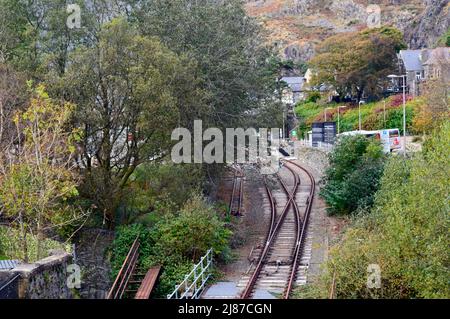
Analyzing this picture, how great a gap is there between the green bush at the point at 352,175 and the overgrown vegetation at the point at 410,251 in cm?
704

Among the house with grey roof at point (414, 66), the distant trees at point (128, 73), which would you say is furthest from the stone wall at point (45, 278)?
the house with grey roof at point (414, 66)

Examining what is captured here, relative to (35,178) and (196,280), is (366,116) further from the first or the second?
(35,178)

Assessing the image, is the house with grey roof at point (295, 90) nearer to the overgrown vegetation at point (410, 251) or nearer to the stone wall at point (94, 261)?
the stone wall at point (94, 261)

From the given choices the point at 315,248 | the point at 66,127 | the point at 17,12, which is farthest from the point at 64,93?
the point at 315,248

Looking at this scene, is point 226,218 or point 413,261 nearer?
point 413,261

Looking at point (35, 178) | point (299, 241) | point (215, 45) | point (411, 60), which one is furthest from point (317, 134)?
point (35, 178)

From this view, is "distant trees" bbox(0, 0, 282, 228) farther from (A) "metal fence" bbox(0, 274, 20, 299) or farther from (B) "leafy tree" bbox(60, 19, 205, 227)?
(A) "metal fence" bbox(0, 274, 20, 299)

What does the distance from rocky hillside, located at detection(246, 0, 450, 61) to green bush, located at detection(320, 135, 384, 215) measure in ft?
260

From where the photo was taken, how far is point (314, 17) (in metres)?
138

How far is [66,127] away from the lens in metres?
21.7

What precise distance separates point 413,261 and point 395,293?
1.09 metres

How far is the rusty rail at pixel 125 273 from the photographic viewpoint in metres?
18.1
